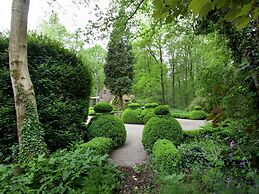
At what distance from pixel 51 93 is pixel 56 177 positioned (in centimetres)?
308

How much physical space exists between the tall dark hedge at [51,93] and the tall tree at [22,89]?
3.07 feet

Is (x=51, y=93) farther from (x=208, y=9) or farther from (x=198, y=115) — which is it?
(x=198, y=115)

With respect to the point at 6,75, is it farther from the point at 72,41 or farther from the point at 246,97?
the point at 72,41

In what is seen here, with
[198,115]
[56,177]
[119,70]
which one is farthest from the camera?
[119,70]

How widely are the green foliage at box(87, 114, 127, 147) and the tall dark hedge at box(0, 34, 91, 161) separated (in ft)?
1.34

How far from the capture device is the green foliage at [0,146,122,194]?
269 centimetres

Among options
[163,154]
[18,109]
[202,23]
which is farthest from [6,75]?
[202,23]

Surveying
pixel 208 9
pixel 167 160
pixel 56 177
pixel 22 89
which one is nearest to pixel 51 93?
pixel 22 89

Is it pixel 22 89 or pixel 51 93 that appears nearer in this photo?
pixel 22 89

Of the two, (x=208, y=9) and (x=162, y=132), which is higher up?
(x=208, y=9)

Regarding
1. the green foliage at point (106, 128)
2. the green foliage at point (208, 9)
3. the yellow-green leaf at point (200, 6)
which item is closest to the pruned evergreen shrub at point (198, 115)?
the green foliage at point (106, 128)

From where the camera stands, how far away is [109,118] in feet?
23.2

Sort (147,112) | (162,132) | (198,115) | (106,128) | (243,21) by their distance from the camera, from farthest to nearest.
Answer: (198,115) → (147,112) → (106,128) → (162,132) → (243,21)

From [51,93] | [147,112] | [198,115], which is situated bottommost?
[198,115]
